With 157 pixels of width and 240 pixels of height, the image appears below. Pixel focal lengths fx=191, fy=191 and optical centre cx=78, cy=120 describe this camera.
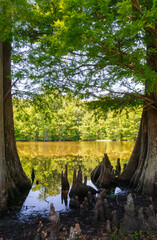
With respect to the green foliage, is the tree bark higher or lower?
higher

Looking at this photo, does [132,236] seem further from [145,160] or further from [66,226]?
[145,160]

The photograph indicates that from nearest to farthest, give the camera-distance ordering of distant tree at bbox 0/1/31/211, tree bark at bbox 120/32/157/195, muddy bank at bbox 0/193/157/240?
muddy bank at bbox 0/193/157/240
tree bark at bbox 120/32/157/195
distant tree at bbox 0/1/31/211

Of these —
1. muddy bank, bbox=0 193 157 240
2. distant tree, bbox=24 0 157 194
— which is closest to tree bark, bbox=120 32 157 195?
distant tree, bbox=24 0 157 194

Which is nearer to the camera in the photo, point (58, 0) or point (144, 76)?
point (144, 76)

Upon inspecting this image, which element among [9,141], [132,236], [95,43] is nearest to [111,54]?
[95,43]

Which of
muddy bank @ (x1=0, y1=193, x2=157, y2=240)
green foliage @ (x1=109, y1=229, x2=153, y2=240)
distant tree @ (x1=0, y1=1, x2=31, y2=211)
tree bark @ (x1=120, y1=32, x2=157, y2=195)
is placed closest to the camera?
green foliage @ (x1=109, y1=229, x2=153, y2=240)

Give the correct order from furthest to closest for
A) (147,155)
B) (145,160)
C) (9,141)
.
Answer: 1. (9,141)
2. (145,160)
3. (147,155)

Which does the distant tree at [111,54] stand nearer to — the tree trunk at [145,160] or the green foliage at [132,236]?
the tree trunk at [145,160]

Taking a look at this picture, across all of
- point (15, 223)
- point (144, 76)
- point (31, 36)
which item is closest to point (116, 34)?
point (144, 76)

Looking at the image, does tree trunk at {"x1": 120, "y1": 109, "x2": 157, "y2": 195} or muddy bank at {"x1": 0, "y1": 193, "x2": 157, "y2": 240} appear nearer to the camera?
muddy bank at {"x1": 0, "y1": 193, "x2": 157, "y2": 240}

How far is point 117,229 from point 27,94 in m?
6.00

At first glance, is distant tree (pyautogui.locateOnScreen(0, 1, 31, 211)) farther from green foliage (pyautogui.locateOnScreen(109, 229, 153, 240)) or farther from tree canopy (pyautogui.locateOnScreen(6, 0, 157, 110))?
green foliage (pyautogui.locateOnScreen(109, 229, 153, 240))

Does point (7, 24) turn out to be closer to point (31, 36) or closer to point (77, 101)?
point (31, 36)

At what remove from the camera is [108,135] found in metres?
36.3
